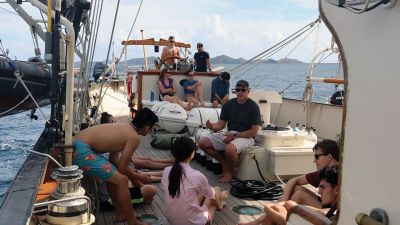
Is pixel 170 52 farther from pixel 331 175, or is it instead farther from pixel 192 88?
pixel 331 175

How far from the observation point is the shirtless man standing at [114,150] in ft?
12.7

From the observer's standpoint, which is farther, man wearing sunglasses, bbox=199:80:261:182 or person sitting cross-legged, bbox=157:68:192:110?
person sitting cross-legged, bbox=157:68:192:110

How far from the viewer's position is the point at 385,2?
4.38 feet

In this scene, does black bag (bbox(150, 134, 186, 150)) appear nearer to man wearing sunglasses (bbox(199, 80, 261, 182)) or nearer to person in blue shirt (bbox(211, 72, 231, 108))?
man wearing sunglasses (bbox(199, 80, 261, 182))

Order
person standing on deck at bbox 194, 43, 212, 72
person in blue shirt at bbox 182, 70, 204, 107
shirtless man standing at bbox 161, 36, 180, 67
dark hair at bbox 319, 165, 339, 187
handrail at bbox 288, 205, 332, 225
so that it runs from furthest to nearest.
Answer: shirtless man standing at bbox 161, 36, 180, 67
person standing on deck at bbox 194, 43, 212, 72
person in blue shirt at bbox 182, 70, 204, 107
dark hair at bbox 319, 165, 339, 187
handrail at bbox 288, 205, 332, 225

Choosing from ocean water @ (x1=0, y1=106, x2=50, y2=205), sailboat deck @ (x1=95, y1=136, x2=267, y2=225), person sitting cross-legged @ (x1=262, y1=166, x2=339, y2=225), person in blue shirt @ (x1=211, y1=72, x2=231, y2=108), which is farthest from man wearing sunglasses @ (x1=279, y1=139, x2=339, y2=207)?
person in blue shirt @ (x1=211, y1=72, x2=231, y2=108)

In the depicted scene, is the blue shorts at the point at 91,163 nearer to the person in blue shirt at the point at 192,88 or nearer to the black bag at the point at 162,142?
the black bag at the point at 162,142

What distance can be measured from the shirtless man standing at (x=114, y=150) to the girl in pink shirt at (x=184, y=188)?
0.47m

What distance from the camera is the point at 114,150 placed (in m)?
4.13

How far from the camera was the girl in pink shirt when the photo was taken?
3.59 metres

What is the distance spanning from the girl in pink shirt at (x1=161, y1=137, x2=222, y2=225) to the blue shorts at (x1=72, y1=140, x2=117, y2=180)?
1.83 ft

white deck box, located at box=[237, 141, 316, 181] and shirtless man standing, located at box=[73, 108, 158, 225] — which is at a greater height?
shirtless man standing, located at box=[73, 108, 158, 225]

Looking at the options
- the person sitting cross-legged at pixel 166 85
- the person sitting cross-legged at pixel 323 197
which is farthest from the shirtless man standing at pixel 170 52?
the person sitting cross-legged at pixel 323 197

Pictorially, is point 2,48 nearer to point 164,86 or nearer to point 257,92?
point 164,86
